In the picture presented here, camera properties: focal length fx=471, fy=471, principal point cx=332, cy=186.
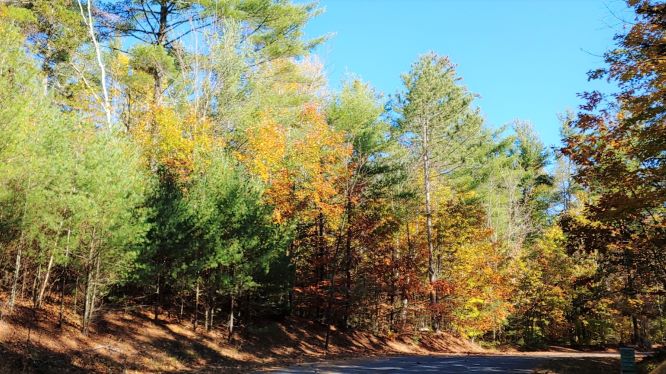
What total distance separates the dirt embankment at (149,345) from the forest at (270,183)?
59cm

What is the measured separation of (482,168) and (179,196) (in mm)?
25457

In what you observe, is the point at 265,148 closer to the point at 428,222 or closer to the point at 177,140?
the point at 177,140

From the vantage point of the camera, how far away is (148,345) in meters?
15.0

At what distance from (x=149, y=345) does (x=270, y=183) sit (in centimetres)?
1076

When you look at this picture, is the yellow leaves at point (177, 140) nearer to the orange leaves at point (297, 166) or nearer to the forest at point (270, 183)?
the forest at point (270, 183)

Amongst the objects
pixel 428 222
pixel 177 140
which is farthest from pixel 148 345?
pixel 428 222

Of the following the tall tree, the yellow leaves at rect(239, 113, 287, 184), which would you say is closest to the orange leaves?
the yellow leaves at rect(239, 113, 287, 184)

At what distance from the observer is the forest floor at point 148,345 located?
1146 cm

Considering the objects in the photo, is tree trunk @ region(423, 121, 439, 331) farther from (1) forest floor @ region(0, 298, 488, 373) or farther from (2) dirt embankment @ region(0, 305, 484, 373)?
(2) dirt embankment @ region(0, 305, 484, 373)

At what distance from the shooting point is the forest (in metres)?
11.8

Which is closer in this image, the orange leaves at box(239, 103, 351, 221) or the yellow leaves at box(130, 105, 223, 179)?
the yellow leaves at box(130, 105, 223, 179)

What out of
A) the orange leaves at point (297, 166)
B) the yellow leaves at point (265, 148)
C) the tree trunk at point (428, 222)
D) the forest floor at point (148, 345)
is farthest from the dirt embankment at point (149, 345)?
the yellow leaves at point (265, 148)

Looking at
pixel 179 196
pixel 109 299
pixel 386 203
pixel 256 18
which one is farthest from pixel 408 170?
pixel 109 299

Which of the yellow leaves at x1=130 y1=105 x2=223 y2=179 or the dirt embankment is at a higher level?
the yellow leaves at x1=130 y1=105 x2=223 y2=179
